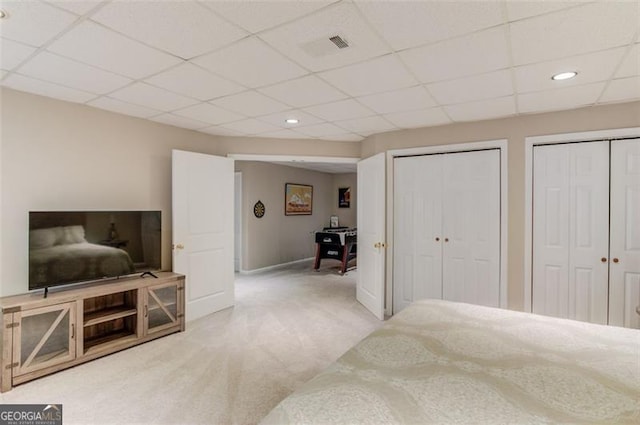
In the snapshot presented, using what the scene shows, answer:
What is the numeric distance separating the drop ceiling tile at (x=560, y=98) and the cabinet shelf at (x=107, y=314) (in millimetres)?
4146

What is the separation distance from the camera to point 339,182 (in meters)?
9.38

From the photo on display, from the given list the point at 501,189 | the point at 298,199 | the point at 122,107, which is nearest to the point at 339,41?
the point at 122,107

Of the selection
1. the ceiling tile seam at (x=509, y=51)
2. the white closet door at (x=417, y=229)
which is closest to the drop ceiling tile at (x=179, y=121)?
the white closet door at (x=417, y=229)

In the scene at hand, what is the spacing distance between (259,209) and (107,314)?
4.23 meters

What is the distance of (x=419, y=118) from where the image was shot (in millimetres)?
3617

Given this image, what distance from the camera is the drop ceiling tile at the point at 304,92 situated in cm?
261

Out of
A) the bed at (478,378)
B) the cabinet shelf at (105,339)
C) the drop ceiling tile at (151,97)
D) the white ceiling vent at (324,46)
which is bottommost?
the cabinet shelf at (105,339)

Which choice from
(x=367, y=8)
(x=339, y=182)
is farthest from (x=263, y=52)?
(x=339, y=182)

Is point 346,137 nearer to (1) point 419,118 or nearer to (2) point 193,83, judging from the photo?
(1) point 419,118

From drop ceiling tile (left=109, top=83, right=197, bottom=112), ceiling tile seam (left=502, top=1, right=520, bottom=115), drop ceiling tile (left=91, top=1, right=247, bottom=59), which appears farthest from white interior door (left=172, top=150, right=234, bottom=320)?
ceiling tile seam (left=502, top=1, right=520, bottom=115)

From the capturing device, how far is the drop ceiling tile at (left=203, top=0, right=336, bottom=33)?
5.21 feet

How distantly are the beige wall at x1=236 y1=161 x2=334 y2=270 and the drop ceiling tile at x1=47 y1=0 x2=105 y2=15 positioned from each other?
511 cm

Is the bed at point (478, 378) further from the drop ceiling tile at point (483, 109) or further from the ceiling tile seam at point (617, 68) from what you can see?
the drop ceiling tile at point (483, 109)

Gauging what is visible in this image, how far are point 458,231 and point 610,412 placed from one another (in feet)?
9.48
